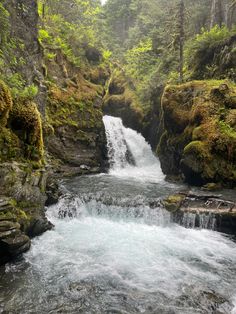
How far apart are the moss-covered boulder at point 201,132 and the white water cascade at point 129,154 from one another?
213 centimetres

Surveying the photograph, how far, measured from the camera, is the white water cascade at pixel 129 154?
20159 mm

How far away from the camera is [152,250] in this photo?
9328 mm

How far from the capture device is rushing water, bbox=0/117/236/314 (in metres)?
6.46

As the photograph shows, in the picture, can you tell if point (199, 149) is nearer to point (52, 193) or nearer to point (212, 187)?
point (212, 187)

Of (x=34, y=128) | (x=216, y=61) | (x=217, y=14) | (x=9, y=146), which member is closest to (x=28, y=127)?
(x=34, y=128)

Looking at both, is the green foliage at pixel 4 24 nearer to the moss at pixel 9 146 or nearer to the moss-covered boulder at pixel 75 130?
the moss at pixel 9 146

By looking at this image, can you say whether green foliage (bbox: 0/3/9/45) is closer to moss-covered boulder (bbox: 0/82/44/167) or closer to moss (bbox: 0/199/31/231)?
moss-covered boulder (bbox: 0/82/44/167)

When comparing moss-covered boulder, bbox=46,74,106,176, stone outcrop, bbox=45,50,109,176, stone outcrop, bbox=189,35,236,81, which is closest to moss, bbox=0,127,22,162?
stone outcrop, bbox=45,50,109,176

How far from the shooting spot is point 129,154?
2180 centimetres

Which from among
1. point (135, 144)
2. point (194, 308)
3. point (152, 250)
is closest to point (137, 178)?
point (135, 144)

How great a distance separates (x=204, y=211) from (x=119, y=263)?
177 inches

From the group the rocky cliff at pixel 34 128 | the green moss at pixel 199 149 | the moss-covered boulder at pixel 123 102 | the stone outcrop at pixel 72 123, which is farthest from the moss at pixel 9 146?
the moss-covered boulder at pixel 123 102

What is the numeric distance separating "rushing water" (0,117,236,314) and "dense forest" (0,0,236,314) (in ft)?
0.14

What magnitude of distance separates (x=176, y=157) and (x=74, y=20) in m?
18.9
